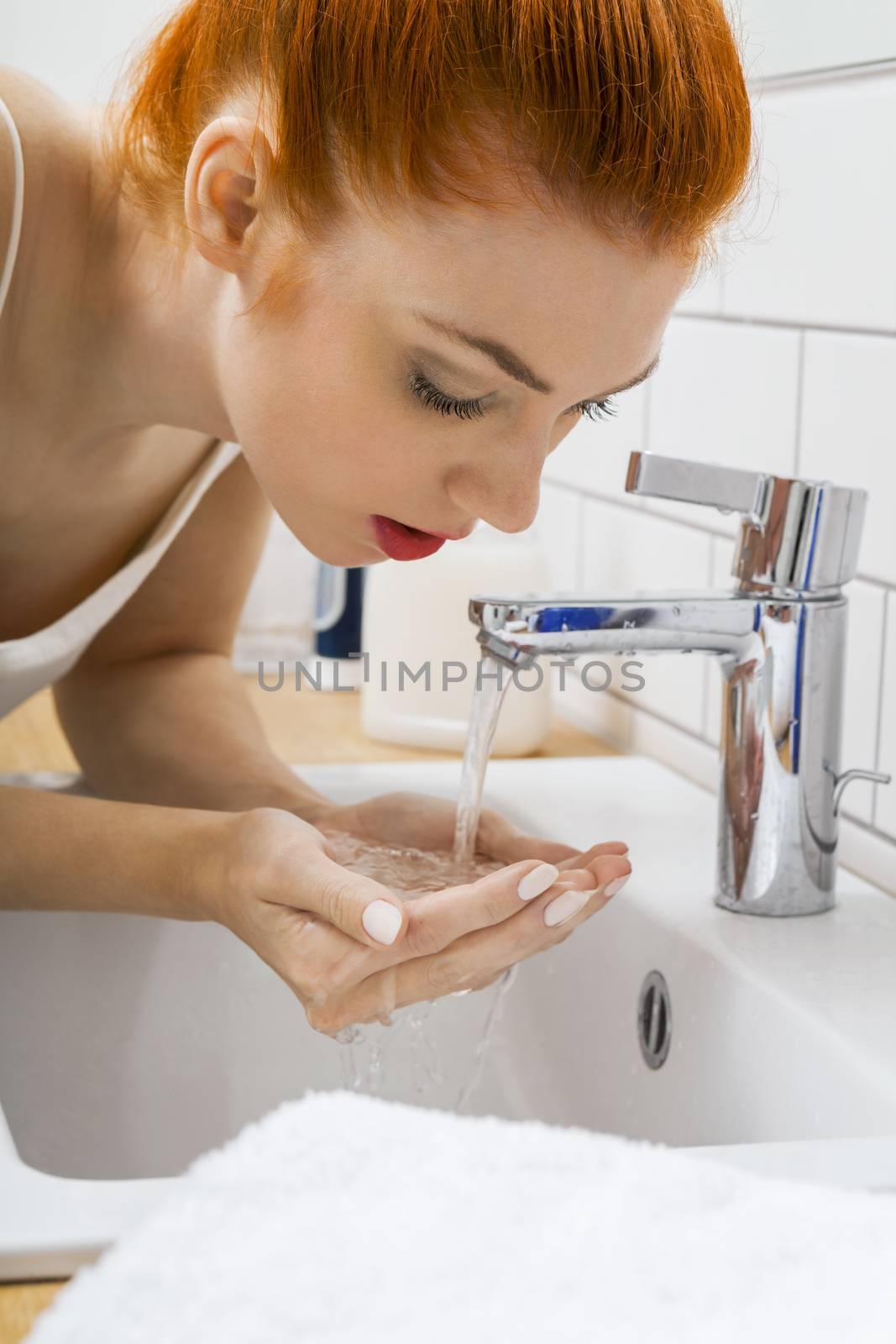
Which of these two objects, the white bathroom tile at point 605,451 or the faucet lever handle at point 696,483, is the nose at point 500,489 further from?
the white bathroom tile at point 605,451

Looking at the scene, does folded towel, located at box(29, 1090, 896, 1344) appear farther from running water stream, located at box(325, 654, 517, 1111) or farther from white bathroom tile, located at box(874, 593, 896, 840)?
white bathroom tile, located at box(874, 593, 896, 840)

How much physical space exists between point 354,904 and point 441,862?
182 mm

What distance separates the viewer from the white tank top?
2.99 feet

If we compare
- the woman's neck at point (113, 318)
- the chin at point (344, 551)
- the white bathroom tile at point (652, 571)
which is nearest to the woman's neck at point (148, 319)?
the woman's neck at point (113, 318)

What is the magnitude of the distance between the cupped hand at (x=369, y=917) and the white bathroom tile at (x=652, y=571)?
372mm

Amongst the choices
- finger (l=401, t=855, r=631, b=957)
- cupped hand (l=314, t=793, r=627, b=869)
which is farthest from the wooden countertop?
finger (l=401, t=855, r=631, b=957)

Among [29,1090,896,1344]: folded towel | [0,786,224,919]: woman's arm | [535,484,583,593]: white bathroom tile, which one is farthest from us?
[535,484,583,593]: white bathroom tile

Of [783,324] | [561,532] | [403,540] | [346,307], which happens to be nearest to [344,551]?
[403,540]

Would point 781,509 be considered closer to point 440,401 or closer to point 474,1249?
point 440,401

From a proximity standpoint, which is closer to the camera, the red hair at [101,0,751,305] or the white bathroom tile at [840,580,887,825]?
the red hair at [101,0,751,305]

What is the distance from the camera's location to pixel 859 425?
2.90 ft

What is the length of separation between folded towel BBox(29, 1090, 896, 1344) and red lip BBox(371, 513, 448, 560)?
36 centimetres

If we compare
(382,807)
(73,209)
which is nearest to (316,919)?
(382,807)

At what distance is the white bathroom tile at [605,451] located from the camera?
119 centimetres
